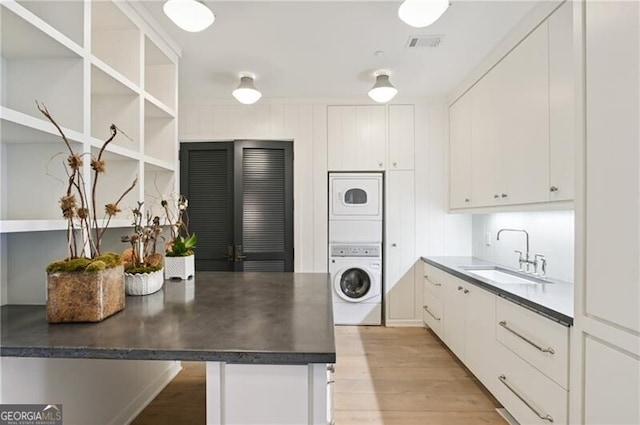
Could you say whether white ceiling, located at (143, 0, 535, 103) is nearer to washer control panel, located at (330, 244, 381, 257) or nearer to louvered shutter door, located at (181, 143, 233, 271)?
louvered shutter door, located at (181, 143, 233, 271)

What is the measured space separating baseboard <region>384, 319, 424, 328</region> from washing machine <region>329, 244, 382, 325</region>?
0.35 ft

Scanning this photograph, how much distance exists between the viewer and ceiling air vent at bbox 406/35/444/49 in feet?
8.02

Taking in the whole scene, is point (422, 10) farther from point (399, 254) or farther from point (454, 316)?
point (399, 254)

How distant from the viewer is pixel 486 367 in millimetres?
2244

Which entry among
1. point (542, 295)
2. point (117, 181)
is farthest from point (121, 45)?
point (542, 295)

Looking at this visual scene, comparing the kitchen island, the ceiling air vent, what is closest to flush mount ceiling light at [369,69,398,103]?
the ceiling air vent

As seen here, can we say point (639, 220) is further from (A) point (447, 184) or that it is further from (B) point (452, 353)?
(A) point (447, 184)

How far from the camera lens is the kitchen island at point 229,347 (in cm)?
95

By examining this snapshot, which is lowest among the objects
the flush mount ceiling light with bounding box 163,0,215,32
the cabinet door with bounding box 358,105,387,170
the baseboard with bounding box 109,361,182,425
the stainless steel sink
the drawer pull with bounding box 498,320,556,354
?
the baseboard with bounding box 109,361,182,425

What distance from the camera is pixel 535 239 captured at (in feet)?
8.46

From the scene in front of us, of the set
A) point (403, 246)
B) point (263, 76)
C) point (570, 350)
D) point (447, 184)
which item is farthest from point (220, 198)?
point (570, 350)

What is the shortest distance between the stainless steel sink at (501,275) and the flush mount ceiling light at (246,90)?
8.33 ft

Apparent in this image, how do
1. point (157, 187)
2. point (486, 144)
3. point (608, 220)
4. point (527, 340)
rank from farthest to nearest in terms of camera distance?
1. point (486, 144)
2. point (157, 187)
3. point (527, 340)
4. point (608, 220)

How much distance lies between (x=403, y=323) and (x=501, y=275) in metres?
1.33
